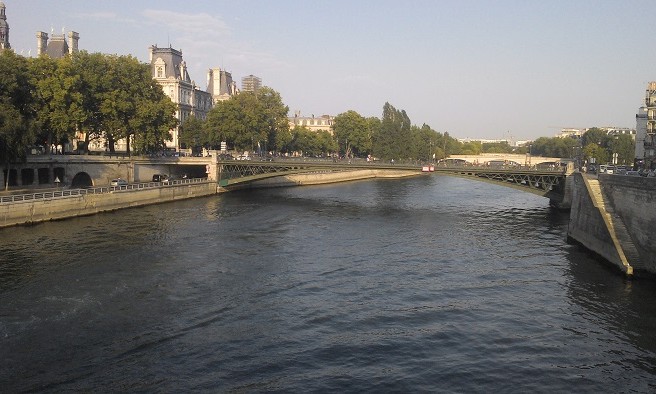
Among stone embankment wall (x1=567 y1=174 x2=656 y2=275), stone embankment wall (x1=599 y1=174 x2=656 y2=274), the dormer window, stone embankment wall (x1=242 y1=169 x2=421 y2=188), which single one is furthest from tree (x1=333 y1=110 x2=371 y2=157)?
stone embankment wall (x1=599 y1=174 x2=656 y2=274)

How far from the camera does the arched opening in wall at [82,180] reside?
6925cm

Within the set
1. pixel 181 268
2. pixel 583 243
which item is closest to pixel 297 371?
pixel 181 268

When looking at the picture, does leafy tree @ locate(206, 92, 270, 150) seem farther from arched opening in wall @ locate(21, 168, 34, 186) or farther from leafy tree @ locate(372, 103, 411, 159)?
arched opening in wall @ locate(21, 168, 34, 186)

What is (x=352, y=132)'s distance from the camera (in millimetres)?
135375

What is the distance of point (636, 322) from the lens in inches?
967

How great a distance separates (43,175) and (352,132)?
80.9 m

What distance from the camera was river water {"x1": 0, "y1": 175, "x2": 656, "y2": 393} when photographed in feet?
61.3

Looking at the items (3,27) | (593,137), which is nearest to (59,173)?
(3,27)

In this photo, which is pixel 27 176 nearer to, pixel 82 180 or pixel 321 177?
pixel 82 180

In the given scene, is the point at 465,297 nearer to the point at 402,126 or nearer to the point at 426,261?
the point at 426,261

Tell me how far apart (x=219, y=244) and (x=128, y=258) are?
7.01m

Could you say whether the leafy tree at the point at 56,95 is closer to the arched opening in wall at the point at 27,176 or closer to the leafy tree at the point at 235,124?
the arched opening in wall at the point at 27,176

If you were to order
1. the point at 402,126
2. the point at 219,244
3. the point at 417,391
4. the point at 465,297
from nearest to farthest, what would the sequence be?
the point at 417,391
the point at 465,297
the point at 219,244
the point at 402,126

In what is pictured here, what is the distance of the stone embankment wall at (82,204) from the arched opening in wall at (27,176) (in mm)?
13863
